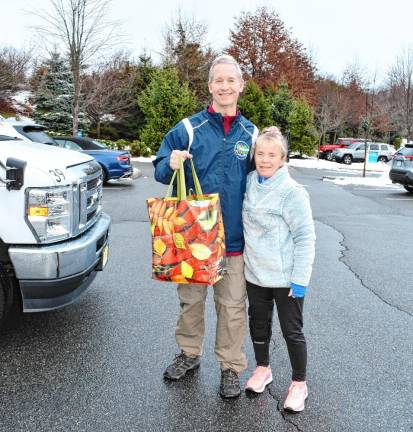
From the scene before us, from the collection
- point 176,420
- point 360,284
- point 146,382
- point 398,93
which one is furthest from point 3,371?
point 398,93

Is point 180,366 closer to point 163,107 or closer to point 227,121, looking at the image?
point 227,121

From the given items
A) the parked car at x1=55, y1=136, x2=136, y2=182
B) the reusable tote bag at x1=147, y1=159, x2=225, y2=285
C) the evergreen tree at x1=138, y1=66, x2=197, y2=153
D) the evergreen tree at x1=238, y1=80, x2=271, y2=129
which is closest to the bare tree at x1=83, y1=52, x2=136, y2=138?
the evergreen tree at x1=138, y1=66, x2=197, y2=153

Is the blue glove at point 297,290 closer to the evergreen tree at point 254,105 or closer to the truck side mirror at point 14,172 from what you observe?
the truck side mirror at point 14,172

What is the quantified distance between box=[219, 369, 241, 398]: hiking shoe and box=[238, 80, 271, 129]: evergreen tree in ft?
94.7

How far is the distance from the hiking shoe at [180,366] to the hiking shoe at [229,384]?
0.84 ft

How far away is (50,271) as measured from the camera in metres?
3.06

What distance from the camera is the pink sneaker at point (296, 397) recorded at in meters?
2.68

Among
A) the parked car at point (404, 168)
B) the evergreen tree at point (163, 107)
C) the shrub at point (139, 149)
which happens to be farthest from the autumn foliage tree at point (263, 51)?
the parked car at point (404, 168)

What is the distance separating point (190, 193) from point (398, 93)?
132 feet

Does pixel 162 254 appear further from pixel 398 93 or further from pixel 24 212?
pixel 398 93

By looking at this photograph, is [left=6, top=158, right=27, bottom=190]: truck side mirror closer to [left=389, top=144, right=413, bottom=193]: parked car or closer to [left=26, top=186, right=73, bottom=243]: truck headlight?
[left=26, top=186, right=73, bottom=243]: truck headlight

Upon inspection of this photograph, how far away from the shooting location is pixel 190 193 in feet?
8.93

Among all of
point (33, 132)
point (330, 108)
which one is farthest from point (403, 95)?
point (33, 132)

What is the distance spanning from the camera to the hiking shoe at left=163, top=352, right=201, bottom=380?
298 cm
